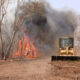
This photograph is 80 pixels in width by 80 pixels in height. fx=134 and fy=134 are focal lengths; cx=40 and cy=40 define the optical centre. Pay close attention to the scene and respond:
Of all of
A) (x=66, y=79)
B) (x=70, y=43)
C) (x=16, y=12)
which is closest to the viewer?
(x=66, y=79)

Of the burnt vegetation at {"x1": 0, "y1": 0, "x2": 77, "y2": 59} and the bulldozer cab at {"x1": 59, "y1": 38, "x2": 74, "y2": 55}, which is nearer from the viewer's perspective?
the bulldozer cab at {"x1": 59, "y1": 38, "x2": 74, "y2": 55}

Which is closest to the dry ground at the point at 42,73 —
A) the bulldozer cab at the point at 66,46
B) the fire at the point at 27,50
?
the bulldozer cab at the point at 66,46

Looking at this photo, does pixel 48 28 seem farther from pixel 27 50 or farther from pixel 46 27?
pixel 27 50

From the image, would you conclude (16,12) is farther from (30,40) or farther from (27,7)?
(30,40)

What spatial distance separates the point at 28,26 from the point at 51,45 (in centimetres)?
580

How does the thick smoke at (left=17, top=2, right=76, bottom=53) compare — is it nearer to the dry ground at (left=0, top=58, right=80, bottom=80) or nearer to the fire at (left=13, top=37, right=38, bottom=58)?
the fire at (left=13, top=37, right=38, bottom=58)

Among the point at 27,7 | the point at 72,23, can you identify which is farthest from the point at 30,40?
the point at 72,23

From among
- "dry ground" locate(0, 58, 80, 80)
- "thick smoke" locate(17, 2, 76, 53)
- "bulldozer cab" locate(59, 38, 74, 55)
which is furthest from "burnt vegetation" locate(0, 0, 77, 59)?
"dry ground" locate(0, 58, 80, 80)

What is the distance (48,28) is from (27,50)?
6632 mm

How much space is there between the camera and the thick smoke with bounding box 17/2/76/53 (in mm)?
25406

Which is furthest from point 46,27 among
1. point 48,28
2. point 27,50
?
point 27,50

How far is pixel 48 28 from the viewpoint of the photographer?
26781mm

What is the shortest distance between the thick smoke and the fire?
1145mm

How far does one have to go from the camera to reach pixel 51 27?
26.9 metres
